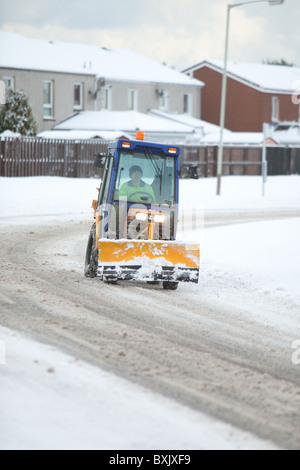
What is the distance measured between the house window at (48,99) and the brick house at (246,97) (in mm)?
17058

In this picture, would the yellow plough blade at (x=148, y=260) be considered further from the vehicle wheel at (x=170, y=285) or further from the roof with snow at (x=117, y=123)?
the roof with snow at (x=117, y=123)

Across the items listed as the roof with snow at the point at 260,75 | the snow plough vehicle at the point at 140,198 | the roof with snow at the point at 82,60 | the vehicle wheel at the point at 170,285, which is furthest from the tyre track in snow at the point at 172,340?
the roof with snow at the point at 260,75

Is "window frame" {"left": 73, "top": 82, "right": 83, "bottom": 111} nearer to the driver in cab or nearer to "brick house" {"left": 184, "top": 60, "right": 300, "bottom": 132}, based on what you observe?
"brick house" {"left": 184, "top": 60, "right": 300, "bottom": 132}

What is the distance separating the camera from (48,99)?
165ft

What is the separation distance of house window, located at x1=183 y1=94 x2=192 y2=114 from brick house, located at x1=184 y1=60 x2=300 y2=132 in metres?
3.50

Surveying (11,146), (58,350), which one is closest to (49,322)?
(58,350)

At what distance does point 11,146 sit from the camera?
113ft

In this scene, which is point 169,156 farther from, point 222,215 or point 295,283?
point 222,215

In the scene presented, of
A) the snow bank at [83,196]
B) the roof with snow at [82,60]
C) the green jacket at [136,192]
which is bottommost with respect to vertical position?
the snow bank at [83,196]

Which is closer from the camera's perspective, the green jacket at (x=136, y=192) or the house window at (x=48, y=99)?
the green jacket at (x=136, y=192)

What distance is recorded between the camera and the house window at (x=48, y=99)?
164 ft

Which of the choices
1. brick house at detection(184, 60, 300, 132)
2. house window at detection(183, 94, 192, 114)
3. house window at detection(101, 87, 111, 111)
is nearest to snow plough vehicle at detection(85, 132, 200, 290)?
house window at detection(101, 87, 111, 111)

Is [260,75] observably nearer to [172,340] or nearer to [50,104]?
[50,104]

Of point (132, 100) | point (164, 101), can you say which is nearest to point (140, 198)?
point (132, 100)
